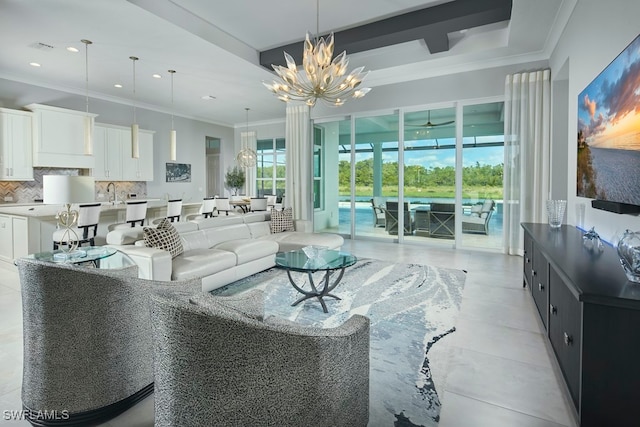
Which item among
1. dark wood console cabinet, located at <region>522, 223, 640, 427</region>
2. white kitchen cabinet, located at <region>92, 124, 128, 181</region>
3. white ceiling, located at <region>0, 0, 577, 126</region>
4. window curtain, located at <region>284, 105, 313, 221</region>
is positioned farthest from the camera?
window curtain, located at <region>284, 105, 313, 221</region>

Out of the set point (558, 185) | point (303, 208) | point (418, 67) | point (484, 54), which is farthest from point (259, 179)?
point (558, 185)

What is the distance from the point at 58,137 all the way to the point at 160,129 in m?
2.61

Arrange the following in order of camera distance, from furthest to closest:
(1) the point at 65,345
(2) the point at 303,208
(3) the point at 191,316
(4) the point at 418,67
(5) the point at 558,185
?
(2) the point at 303,208
(4) the point at 418,67
(5) the point at 558,185
(1) the point at 65,345
(3) the point at 191,316

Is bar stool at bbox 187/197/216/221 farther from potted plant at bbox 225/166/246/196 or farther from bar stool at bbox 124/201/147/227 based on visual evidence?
potted plant at bbox 225/166/246/196

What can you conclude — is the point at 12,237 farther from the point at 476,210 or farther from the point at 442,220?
the point at 476,210

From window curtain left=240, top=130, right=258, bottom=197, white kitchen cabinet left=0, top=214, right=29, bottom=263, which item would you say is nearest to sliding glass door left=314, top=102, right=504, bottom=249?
window curtain left=240, top=130, right=258, bottom=197

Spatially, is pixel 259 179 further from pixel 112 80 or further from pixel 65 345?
pixel 65 345

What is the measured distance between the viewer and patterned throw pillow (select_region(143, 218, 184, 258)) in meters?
3.65

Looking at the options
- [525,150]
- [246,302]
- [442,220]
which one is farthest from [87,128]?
[525,150]

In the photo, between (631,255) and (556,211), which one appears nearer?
(631,255)

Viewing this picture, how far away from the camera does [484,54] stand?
5664 millimetres

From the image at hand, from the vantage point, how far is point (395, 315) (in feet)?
10.7

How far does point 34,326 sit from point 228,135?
10196 mm

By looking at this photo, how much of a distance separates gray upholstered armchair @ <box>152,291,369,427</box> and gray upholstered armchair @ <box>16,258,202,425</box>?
22.0 inches
